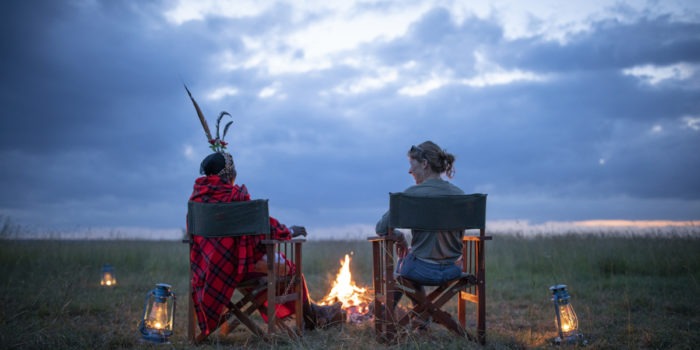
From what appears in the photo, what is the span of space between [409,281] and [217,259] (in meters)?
1.37

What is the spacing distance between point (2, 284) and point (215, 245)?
4.69 m

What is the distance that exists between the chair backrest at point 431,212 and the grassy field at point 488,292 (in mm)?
760

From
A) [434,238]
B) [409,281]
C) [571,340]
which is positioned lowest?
[571,340]

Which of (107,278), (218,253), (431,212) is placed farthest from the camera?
(107,278)

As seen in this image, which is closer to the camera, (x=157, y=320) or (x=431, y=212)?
(x=431, y=212)

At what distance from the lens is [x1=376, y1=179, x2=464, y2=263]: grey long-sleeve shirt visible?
130 inches

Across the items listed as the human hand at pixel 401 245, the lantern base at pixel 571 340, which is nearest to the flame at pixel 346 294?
the human hand at pixel 401 245

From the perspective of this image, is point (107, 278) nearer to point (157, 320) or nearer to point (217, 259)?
point (157, 320)

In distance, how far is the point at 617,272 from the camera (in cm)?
743

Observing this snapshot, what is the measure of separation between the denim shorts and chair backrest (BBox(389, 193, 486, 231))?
294mm

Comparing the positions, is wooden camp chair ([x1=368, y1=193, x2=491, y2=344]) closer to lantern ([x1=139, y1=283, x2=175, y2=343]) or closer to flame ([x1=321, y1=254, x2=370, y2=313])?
flame ([x1=321, y1=254, x2=370, y2=313])

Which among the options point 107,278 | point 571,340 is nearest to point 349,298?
point 571,340

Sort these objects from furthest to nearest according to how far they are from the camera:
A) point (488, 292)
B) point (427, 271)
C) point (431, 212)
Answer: point (488, 292), point (427, 271), point (431, 212)

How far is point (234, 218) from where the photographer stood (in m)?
3.37
